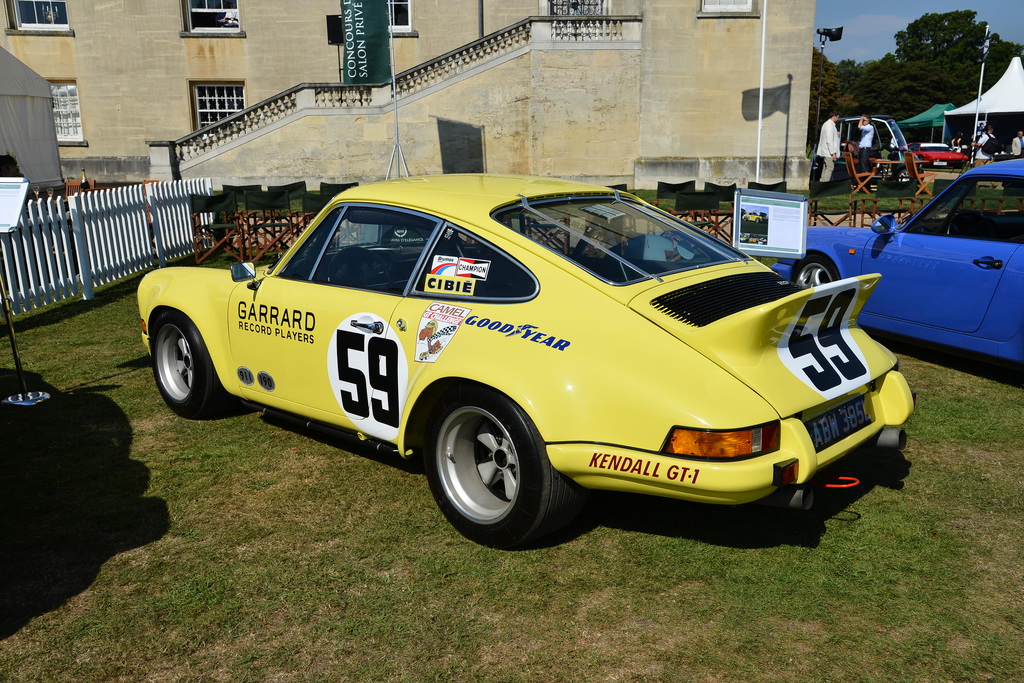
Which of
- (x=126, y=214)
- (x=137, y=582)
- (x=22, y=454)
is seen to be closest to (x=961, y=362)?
(x=137, y=582)

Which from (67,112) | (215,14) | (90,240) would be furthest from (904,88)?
(90,240)

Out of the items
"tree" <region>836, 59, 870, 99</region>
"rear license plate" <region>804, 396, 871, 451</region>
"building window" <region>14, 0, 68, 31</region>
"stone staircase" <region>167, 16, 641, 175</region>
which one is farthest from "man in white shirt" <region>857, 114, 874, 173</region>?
"tree" <region>836, 59, 870, 99</region>

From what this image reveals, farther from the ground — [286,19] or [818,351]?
[286,19]

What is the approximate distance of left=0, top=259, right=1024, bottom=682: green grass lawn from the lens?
120 inches

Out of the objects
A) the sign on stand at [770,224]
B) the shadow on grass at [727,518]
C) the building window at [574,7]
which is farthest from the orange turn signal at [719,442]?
the building window at [574,7]

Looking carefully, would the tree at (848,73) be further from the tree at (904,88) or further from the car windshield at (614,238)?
the car windshield at (614,238)

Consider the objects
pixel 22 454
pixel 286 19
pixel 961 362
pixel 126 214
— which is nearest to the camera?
pixel 22 454

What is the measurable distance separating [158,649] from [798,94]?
2499 cm

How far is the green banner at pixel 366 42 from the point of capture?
22391 millimetres

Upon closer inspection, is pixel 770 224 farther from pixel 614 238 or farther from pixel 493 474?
pixel 493 474

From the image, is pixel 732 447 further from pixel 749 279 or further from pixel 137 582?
pixel 137 582

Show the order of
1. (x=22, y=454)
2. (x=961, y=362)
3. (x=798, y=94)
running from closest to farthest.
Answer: (x=22, y=454)
(x=961, y=362)
(x=798, y=94)

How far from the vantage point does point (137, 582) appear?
3.61 m

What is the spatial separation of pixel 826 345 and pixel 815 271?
4.14 metres
